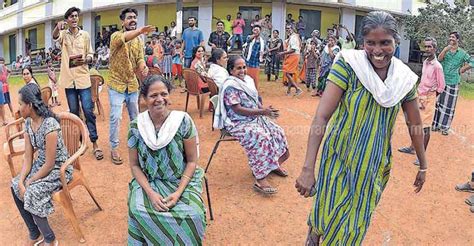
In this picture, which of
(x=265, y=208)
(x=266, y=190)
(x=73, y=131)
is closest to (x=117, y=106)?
(x=73, y=131)

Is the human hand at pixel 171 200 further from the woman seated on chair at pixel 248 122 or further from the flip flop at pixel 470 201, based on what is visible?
the flip flop at pixel 470 201

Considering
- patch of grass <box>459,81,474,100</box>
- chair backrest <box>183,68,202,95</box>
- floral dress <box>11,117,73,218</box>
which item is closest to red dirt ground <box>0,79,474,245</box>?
floral dress <box>11,117,73,218</box>

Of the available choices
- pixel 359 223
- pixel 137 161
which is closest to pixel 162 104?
pixel 137 161

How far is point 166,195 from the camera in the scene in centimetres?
318

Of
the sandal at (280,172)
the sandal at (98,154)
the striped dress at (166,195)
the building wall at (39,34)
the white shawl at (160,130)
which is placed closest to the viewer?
the striped dress at (166,195)

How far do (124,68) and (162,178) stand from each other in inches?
91.3

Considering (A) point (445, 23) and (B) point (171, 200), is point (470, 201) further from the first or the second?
(A) point (445, 23)

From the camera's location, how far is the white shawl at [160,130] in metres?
3.18

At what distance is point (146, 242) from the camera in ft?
10.3

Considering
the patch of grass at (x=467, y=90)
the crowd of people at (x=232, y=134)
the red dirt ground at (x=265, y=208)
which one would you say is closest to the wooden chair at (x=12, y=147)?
the red dirt ground at (x=265, y=208)

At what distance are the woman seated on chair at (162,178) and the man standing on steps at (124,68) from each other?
1978mm

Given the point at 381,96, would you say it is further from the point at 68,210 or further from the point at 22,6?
the point at 22,6

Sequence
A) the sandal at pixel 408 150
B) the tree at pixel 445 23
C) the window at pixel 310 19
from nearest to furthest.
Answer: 1. the sandal at pixel 408 150
2. the tree at pixel 445 23
3. the window at pixel 310 19

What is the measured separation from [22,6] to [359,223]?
23003 millimetres
